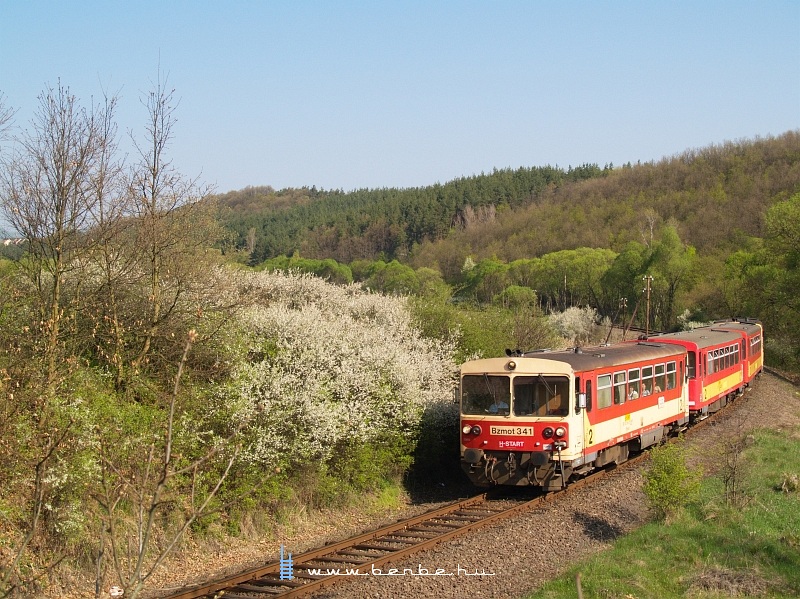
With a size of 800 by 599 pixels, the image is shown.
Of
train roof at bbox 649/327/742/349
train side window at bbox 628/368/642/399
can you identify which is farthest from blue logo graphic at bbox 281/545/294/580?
train roof at bbox 649/327/742/349

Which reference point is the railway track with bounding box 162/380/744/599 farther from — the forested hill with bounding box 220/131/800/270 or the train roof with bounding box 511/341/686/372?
the forested hill with bounding box 220/131/800/270

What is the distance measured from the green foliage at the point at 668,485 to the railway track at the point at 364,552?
2.51 meters

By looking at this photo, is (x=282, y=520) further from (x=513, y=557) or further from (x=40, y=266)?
(x=40, y=266)

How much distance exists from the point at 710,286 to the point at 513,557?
56254mm

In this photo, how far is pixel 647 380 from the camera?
707 inches

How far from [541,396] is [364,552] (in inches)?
199

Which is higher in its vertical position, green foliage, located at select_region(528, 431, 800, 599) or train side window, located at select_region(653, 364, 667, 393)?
train side window, located at select_region(653, 364, 667, 393)

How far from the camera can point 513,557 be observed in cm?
1116

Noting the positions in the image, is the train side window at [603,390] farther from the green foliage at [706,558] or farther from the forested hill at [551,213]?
the forested hill at [551,213]

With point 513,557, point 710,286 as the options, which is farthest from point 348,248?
point 513,557

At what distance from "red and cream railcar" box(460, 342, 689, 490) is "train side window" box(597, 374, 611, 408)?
20 mm

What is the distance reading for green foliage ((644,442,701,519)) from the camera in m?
12.5

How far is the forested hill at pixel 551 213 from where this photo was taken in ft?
323

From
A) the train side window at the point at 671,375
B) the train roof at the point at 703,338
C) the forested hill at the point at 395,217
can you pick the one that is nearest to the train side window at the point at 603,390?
the train side window at the point at 671,375
